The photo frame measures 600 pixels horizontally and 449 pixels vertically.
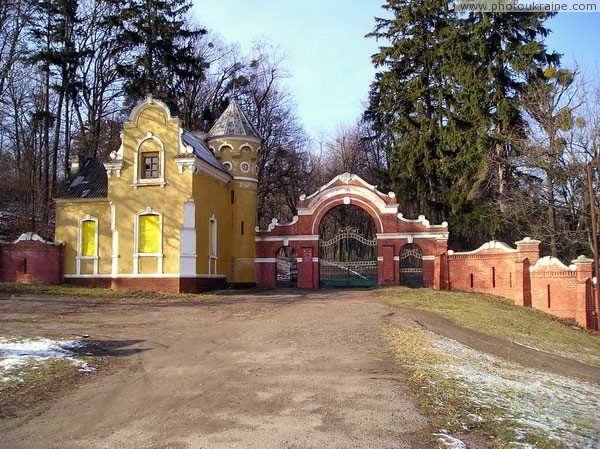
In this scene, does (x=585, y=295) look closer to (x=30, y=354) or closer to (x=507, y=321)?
(x=507, y=321)

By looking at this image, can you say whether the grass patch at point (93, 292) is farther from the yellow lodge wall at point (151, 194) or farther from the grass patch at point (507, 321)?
the grass patch at point (507, 321)

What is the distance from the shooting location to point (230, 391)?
313 inches

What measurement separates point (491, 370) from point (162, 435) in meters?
6.60

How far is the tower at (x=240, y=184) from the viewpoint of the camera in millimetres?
29391

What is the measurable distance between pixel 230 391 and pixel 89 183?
22.6m

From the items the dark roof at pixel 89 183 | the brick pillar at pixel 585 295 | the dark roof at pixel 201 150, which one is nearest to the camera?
the brick pillar at pixel 585 295

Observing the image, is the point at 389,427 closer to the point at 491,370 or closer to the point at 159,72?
the point at 491,370

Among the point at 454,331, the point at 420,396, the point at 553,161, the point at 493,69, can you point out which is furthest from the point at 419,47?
the point at 420,396

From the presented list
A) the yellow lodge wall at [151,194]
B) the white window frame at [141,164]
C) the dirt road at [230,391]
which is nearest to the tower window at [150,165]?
the white window frame at [141,164]

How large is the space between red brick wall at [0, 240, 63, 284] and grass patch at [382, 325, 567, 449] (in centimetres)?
1966

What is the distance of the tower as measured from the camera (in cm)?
2939

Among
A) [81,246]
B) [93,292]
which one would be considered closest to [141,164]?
[81,246]

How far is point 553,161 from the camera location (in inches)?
Answer: 1006

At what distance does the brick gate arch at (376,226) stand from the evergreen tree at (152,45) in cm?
1321
